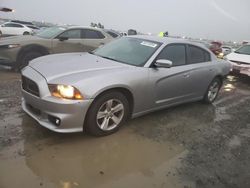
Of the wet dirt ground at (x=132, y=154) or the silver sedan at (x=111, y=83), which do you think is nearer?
the wet dirt ground at (x=132, y=154)

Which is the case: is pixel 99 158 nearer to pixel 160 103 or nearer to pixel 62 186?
pixel 62 186

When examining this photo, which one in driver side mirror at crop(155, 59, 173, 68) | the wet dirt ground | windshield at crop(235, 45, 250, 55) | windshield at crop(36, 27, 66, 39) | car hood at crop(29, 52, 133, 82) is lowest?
the wet dirt ground

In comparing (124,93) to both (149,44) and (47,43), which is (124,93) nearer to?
(149,44)

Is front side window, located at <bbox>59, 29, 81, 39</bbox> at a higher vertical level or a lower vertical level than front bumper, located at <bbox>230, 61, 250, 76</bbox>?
higher

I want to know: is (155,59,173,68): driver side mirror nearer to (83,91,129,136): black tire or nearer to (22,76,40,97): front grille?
(83,91,129,136): black tire

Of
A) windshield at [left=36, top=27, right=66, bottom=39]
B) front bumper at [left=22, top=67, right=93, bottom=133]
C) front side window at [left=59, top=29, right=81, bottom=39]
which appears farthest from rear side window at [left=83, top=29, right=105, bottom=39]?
front bumper at [left=22, top=67, right=93, bottom=133]

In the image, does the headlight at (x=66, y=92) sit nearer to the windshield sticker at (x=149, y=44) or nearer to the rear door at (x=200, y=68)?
the windshield sticker at (x=149, y=44)

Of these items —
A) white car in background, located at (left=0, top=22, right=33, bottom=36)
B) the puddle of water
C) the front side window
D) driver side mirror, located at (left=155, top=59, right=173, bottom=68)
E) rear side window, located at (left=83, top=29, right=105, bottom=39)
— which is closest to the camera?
the puddle of water

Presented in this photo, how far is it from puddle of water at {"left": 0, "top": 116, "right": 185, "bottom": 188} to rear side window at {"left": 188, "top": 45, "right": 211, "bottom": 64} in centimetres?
222

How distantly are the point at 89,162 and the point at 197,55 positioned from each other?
3.64 meters

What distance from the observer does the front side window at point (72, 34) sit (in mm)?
9371

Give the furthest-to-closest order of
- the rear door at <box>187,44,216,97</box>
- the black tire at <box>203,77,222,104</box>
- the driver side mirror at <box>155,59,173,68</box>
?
the black tire at <box>203,77,222,104</box>, the rear door at <box>187,44,216,97</box>, the driver side mirror at <box>155,59,173,68</box>

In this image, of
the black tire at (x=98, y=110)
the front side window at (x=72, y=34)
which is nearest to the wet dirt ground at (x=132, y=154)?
the black tire at (x=98, y=110)

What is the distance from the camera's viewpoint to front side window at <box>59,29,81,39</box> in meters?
9.37
